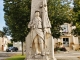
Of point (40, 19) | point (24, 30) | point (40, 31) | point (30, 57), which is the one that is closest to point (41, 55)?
point (30, 57)

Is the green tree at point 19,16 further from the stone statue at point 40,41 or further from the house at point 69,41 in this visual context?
the house at point 69,41

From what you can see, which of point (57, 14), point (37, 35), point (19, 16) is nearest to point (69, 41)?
point (57, 14)

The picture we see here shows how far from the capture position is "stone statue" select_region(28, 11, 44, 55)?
13.7 metres

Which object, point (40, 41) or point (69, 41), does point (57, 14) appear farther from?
point (69, 41)

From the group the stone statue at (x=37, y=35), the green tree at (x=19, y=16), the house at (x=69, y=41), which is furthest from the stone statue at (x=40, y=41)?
the house at (x=69, y=41)

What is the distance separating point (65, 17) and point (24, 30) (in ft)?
15.3

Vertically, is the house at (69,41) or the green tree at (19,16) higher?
the green tree at (19,16)

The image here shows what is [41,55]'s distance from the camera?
45.0ft

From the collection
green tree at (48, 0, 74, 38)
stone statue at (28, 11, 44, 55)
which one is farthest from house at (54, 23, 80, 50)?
stone statue at (28, 11, 44, 55)

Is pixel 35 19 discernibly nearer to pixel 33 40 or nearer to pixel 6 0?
pixel 33 40

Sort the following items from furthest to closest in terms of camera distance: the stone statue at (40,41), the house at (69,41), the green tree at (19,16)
Answer: 1. the house at (69,41)
2. the green tree at (19,16)
3. the stone statue at (40,41)

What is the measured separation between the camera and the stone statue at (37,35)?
45.0 feet

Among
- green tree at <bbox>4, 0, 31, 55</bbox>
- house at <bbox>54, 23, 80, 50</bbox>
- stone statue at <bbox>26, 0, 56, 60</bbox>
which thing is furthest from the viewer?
house at <bbox>54, 23, 80, 50</bbox>

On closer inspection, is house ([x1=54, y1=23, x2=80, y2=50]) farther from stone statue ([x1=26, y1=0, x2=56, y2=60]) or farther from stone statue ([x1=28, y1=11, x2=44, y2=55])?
stone statue ([x1=28, y1=11, x2=44, y2=55])
